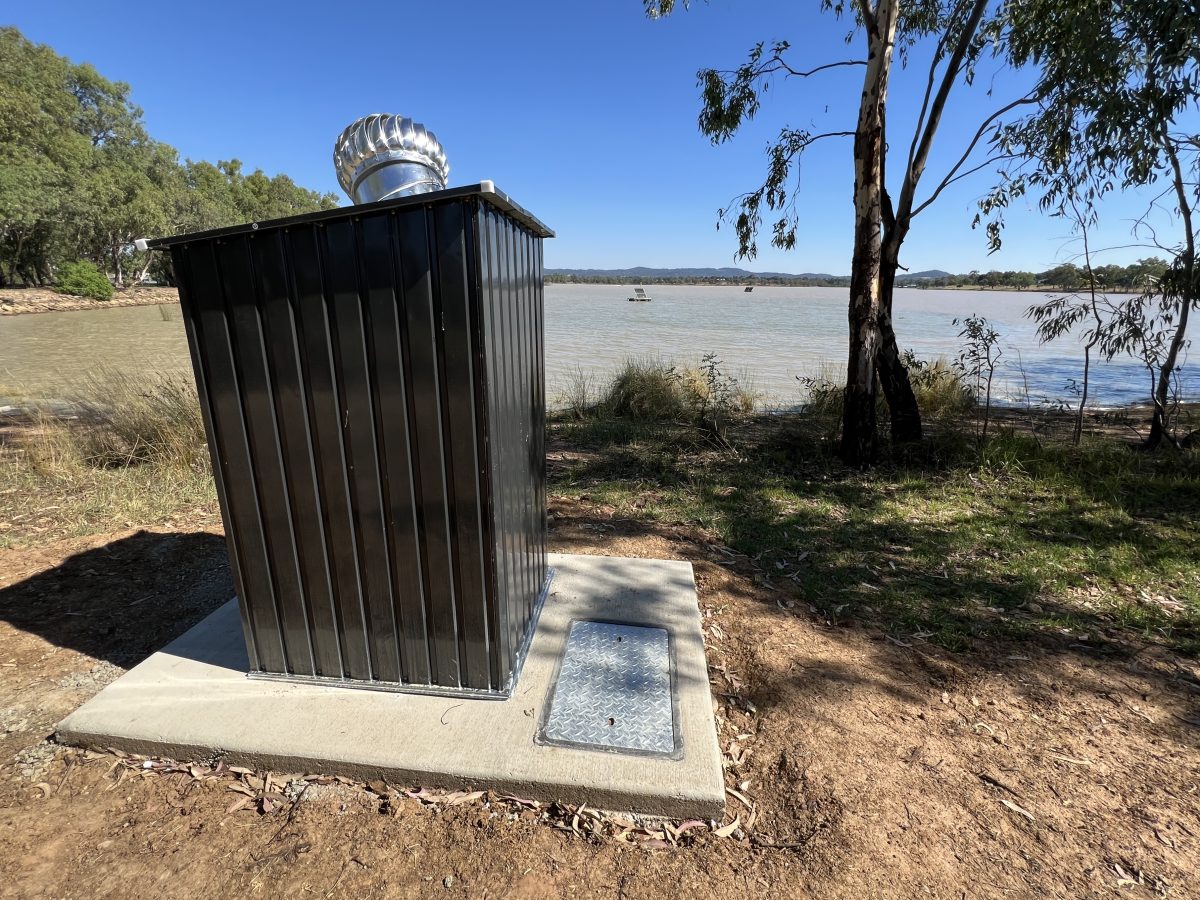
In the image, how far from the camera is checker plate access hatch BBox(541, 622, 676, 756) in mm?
2201

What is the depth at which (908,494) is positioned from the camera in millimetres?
5469

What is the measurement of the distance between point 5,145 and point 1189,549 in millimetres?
50913

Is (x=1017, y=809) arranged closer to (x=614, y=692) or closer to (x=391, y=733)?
(x=614, y=692)

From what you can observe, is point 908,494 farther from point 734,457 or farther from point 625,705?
point 625,705

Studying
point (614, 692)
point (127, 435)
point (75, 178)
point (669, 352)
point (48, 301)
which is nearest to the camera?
point (614, 692)

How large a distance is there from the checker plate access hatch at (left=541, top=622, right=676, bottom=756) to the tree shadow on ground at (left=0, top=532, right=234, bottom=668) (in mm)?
2180

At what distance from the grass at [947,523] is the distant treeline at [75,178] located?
137ft

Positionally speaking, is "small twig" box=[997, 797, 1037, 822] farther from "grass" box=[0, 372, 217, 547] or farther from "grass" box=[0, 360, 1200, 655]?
"grass" box=[0, 372, 217, 547]

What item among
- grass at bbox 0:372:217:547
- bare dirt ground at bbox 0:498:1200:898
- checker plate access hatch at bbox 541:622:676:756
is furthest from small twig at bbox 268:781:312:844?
grass at bbox 0:372:217:547

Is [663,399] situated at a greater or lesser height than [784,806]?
greater

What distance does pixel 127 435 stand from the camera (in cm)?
587

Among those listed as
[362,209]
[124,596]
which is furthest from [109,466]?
[362,209]

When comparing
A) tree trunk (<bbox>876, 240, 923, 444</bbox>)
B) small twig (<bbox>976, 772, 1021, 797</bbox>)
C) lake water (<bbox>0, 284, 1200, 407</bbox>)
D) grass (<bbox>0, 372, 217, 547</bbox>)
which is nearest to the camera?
small twig (<bbox>976, 772, 1021, 797</bbox>)

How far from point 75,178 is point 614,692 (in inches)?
1932
